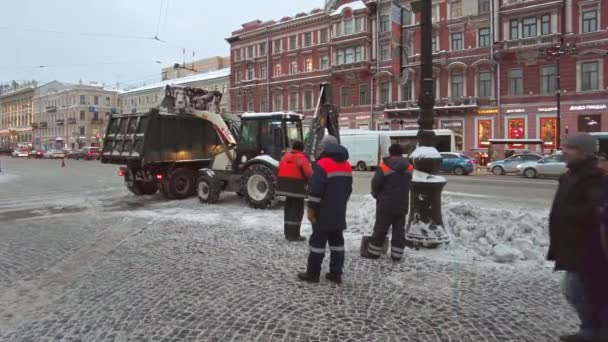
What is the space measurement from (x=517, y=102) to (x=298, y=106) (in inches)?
908

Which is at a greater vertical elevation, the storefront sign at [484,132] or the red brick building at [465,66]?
the red brick building at [465,66]

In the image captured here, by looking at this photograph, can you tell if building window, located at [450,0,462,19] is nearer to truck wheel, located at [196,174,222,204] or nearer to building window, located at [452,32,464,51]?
building window, located at [452,32,464,51]

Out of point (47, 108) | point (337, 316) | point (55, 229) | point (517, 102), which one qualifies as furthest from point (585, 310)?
point (47, 108)

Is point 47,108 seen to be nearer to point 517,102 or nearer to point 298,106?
point 298,106

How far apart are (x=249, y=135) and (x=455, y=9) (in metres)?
34.4

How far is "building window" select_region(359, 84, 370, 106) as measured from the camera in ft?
150

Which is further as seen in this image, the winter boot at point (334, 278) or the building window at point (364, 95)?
the building window at point (364, 95)

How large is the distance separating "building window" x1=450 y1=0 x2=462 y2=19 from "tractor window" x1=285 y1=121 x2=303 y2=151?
33.5 m

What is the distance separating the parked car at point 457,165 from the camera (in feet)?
90.8

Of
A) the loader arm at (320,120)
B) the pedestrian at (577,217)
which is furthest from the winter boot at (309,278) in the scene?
the loader arm at (320,120)

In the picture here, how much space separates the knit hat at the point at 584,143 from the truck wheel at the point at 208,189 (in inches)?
388

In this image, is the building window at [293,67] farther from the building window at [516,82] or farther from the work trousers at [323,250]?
the work trousers at [323,250]

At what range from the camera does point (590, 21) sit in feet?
110

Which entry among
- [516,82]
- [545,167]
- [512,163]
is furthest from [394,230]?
[516,82]
